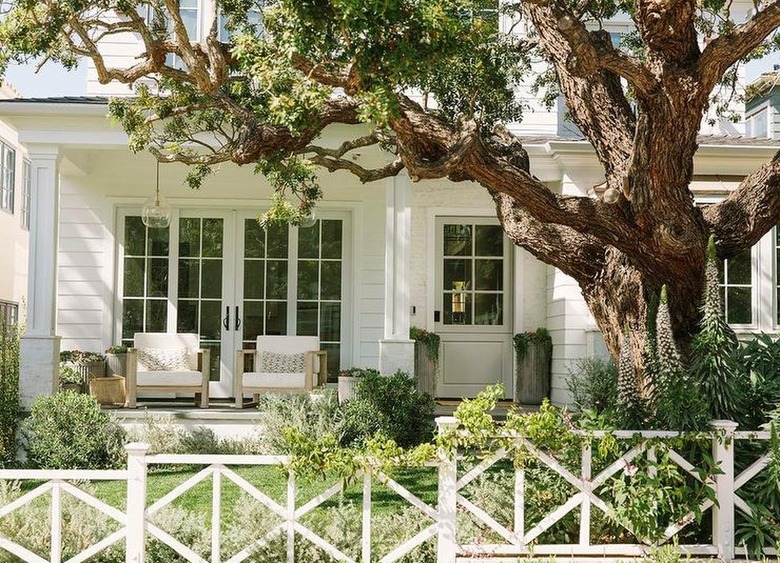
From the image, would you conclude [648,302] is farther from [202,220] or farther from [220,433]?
[202,220]

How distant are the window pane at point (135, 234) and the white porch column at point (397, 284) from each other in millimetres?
3495

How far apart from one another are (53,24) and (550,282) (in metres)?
6.72

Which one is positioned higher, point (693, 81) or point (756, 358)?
point (693, 81)

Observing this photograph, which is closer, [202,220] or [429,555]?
[429,555]

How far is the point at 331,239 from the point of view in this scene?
11078mm

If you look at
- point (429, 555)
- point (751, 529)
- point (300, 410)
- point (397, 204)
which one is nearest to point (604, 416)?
point (751, 529)

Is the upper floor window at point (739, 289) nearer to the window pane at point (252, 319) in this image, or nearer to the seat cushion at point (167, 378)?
the window pane at point (252, 319)

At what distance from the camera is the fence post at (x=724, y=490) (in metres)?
5.02

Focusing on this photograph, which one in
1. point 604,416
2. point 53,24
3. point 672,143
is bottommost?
point 604,416

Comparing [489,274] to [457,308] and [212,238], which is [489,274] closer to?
[457,308]

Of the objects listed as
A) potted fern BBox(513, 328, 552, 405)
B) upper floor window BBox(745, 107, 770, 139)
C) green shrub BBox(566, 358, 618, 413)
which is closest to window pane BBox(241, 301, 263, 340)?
potted fern BBox(513, 328, 552, 405)

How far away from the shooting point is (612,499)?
5266 millimetres

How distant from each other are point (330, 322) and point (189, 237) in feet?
6.88

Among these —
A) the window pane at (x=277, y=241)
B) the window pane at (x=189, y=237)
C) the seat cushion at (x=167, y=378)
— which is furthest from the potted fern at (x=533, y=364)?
the window pane at (x=189, y=237)
